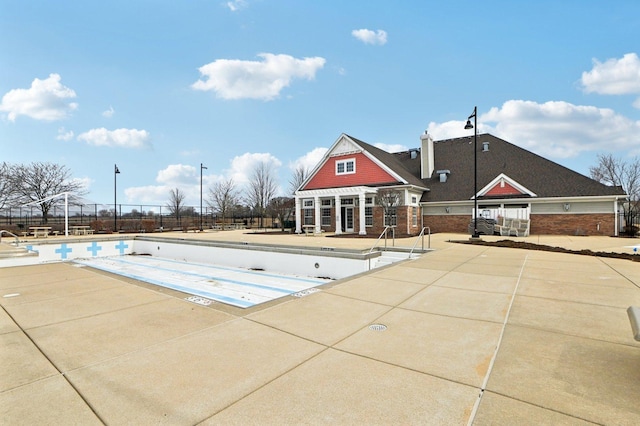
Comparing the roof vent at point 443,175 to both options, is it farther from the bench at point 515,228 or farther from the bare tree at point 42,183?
the bare tree at point 42,183

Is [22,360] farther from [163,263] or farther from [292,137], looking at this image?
[292,137]

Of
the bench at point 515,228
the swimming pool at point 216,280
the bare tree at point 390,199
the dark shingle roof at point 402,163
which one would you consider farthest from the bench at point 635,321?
the dark shingle roof at point 402,163

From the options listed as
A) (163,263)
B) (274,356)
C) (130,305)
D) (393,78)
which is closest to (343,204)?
(393,78)

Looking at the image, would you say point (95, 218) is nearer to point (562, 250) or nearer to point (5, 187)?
point (5, 187)

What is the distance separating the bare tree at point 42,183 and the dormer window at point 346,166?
85.7 ft

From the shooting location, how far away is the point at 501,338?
141 inches

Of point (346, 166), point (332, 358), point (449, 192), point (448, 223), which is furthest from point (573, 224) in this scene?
point (332, 358)

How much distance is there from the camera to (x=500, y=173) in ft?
76.2

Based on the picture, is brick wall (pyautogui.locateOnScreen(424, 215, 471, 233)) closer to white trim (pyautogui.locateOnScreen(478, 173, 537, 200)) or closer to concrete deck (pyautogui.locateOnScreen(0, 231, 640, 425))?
white trim (pyautogui.locateOnScreen(478, 173, 537, 200))

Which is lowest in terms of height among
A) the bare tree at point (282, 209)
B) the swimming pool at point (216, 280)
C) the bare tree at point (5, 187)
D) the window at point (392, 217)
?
the swimming pool at point (216, 280)

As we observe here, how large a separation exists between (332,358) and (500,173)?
81.0 feet

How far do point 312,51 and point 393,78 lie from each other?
6013 mm

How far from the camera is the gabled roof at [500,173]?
20328 millimetres

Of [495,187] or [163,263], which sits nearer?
[163,263]
